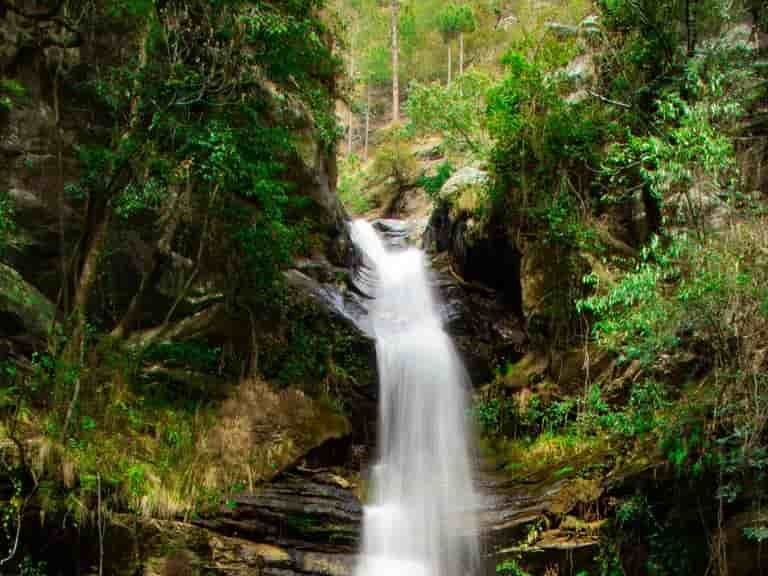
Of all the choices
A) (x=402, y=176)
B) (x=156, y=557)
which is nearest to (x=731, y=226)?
(x=156, y=557)

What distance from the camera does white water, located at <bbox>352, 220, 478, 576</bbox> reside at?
8703 millimetres

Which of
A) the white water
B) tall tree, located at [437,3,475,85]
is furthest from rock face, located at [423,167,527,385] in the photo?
tall tree, located at [437,3,475,85]

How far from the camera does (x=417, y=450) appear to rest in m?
11.1

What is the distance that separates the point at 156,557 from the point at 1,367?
2.93 m

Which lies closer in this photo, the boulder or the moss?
the moss

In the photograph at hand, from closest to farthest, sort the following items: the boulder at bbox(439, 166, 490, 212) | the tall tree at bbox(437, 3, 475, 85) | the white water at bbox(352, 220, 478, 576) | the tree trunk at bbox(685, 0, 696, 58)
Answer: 1. the white water at bbox(352, 220, 478, 576)
2. the tree trunk at bbox(685, 0, 696, 58)
3. the boulder at bbox(439, 166, 490, 212)
4. the tall tree at bbox(437, 3, 475, 85)

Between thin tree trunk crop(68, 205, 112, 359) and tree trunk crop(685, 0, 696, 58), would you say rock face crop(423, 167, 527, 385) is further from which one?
thin tree trunk crop(68, 205, 112, 359)

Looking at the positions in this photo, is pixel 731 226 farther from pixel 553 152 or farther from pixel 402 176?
pixel 402 176

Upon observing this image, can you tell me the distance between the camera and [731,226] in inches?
281

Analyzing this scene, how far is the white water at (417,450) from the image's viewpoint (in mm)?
8703

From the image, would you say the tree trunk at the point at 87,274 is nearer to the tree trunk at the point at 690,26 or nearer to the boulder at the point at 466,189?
the boulder at the point at 466,189

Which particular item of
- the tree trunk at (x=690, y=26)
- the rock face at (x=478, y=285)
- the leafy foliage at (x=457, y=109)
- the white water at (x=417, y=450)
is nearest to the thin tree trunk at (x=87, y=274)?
the white water at (x=417, y=450)

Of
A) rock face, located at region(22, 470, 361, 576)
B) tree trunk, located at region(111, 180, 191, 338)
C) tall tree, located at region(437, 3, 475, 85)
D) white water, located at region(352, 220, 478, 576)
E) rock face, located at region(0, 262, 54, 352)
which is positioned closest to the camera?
rock face, located at region(22, 470, 361, 576)

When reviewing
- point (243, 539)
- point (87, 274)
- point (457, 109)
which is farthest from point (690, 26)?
point (243, 539)
